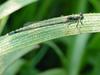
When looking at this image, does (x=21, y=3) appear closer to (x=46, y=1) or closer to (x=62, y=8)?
(x=46, y=1)

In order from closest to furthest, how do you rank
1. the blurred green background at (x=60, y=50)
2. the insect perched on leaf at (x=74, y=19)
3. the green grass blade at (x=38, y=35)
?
1. the green grass blade at (x=38, y=35)
2. the insect perched on leaf at (x=74, y=19)
3. the blurred green background at (x=60, y=50)

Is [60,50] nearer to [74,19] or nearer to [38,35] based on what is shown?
[74,19]

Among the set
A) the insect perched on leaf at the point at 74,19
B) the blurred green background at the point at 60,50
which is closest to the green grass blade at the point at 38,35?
the insect perched on leaf at the point at 74,19

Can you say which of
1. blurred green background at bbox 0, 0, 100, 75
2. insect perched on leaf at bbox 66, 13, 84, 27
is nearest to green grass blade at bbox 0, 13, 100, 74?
insect perched on leaf at bbox 66, 13, 84, 27

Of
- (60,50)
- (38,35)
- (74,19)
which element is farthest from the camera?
(60,50)

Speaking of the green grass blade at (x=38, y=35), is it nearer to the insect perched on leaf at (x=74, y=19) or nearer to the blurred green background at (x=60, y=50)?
the insect perched on leaf at (x=74, y=19)

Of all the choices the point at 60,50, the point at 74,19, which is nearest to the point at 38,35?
the point at 74,19

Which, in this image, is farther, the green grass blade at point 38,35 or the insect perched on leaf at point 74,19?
the insect perched on leaf at point 74,19

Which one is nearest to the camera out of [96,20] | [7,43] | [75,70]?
[7,43]

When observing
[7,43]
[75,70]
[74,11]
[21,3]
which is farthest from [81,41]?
[7,43]
